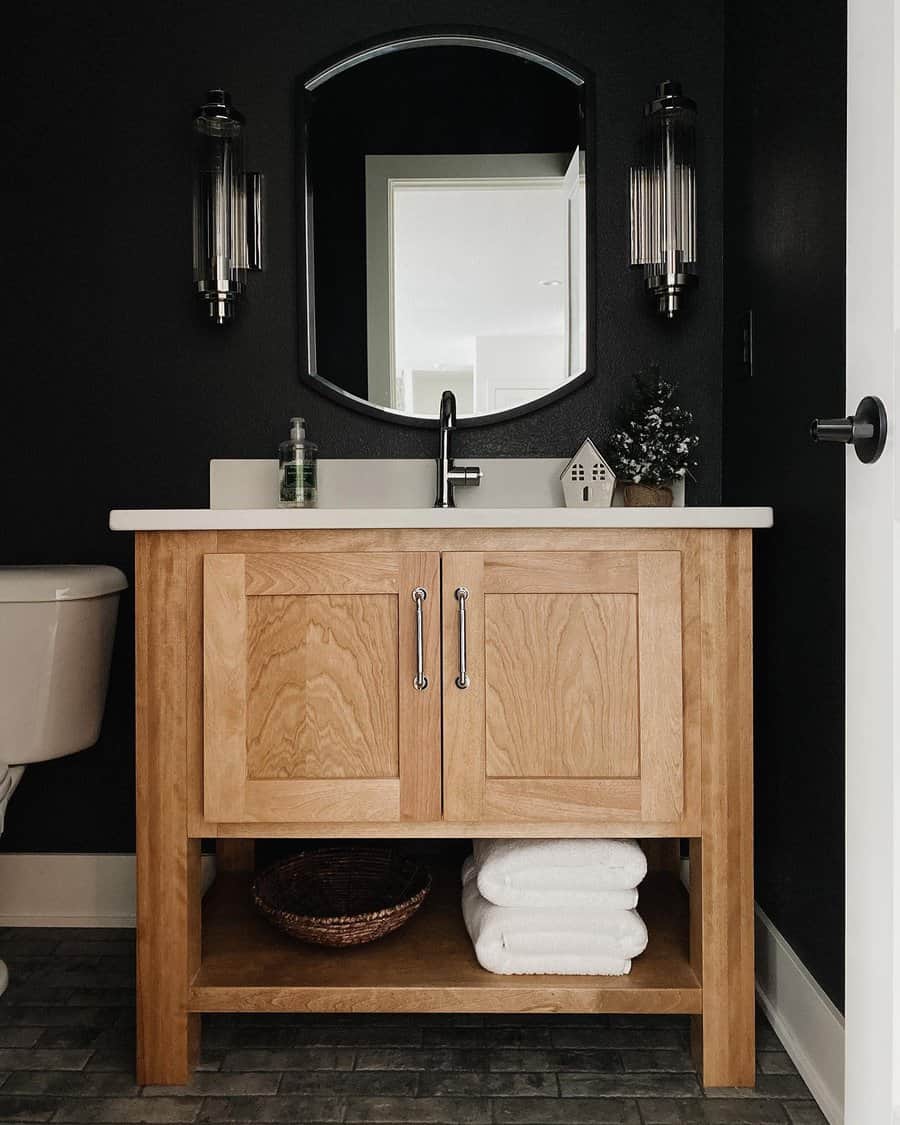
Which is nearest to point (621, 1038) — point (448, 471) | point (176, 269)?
point (448, 471)

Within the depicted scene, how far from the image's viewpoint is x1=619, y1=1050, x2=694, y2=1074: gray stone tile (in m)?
1.46

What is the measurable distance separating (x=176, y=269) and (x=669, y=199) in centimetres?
102

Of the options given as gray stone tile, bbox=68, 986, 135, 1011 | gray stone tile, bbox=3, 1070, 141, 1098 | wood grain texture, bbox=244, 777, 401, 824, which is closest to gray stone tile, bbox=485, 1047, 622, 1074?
wood grain texture, bbox=244, 777, 401, 824

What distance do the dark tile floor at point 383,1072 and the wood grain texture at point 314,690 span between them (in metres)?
0.47

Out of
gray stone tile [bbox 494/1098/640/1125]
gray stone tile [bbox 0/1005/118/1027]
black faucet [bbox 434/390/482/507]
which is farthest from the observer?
black faucet [bbox 434/390/482/507]

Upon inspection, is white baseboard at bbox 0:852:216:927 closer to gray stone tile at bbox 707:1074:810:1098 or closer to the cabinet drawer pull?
the cabinet drawer pull

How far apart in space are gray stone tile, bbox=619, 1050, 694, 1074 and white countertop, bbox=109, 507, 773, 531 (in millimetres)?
838

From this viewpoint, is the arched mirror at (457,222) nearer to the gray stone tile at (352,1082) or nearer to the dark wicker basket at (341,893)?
the dark wicker basket at (341,893)

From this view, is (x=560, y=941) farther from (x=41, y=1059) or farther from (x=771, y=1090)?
(x=41, y=1059)

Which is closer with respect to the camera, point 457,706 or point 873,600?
point 873,600

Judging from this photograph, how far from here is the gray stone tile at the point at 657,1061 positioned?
1.46 m

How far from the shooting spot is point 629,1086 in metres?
1.41

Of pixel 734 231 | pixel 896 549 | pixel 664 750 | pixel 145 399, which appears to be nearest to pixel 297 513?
pixel 664 750

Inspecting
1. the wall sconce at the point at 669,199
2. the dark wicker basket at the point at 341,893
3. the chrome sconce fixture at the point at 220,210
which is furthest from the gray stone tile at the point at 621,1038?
the chrome sconce fixture at the point at 220,210
